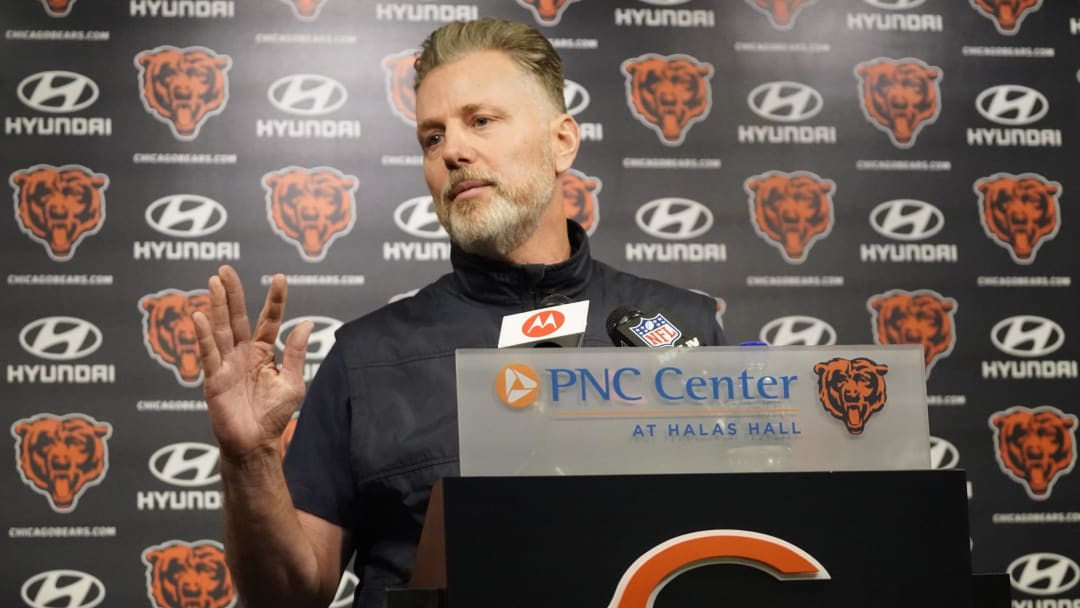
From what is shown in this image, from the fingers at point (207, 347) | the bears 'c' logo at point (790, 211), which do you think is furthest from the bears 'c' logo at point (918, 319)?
the fingers at point (207, 347)

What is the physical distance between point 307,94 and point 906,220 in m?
1.68

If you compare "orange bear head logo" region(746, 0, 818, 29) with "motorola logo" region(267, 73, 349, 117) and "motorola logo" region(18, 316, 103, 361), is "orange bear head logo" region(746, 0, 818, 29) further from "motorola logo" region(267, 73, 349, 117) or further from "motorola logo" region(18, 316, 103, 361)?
"motorola logo" region(18, 316, 103, 361)

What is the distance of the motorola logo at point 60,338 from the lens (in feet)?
10.7

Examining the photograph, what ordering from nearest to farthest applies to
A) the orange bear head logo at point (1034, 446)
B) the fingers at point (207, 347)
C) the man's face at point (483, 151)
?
the fingers at point (207, 347) → the man's face at point (483, 151) → the orange bear head logo at point (1034, 446)

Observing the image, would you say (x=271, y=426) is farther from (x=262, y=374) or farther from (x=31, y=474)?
(x=31, y=474)

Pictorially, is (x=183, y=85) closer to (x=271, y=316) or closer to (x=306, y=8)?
(x=306, y=8)

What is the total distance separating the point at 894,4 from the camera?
3744 mm

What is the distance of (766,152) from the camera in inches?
141

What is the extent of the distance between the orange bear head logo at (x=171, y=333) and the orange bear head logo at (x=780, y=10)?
177cm

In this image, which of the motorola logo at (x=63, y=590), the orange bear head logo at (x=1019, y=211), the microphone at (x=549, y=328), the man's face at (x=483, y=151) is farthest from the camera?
the orange bear head logo at (x=1019, y=211)

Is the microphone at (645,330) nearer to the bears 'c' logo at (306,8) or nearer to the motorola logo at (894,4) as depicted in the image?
the bears 'c' logo at (306,8)

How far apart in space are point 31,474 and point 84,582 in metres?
0.30

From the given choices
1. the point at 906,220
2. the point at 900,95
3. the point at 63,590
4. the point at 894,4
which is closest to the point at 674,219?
the point at 906,220

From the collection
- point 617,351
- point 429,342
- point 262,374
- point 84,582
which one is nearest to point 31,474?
point 84,582
